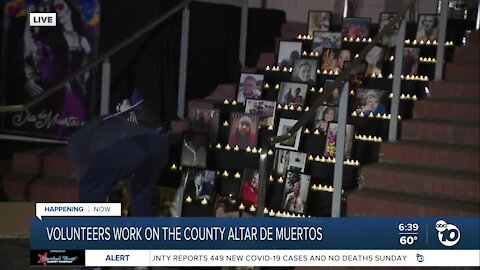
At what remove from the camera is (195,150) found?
507 centimetres

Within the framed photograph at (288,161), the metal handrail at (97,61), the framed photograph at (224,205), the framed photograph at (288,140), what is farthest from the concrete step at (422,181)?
the metal handrail at (97,61)

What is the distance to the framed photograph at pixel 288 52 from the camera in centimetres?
571

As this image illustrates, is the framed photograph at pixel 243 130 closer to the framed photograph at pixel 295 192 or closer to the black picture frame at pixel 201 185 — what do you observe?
the black picture frame at pixel 201 185

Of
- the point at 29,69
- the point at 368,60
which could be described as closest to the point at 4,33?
the point at 29,69

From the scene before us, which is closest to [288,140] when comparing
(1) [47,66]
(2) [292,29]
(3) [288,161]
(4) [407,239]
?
(3) [288,161]

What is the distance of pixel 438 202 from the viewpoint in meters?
4.29

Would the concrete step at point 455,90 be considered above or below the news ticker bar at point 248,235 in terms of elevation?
above

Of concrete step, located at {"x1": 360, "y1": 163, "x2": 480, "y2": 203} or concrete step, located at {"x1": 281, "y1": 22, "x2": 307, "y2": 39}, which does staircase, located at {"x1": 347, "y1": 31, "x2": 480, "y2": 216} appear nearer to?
concrete step, located at {"x1": 360, "y1": 163, "x2": 480, "y2": 203}

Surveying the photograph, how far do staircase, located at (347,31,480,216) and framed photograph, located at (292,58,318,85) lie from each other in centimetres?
71

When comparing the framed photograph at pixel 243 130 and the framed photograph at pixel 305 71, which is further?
the framed photograph at pixel 305 71

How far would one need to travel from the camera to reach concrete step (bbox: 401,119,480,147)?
A: 183 inches

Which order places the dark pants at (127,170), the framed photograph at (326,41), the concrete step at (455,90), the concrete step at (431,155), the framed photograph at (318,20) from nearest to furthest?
1. the dark pants at (127,170)
2. the concrete step at (431,155)
3. the concrete step at (455,90)
4. the framed photograph at (326,41)
5. the framed photograph at (318,20)

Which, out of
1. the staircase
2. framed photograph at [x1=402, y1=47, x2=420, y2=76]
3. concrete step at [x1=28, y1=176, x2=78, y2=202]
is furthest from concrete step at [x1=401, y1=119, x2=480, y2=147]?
concrete step at [x1=28, y1=176, x2=78, y2=202]

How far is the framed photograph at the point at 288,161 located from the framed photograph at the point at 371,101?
0.48m
